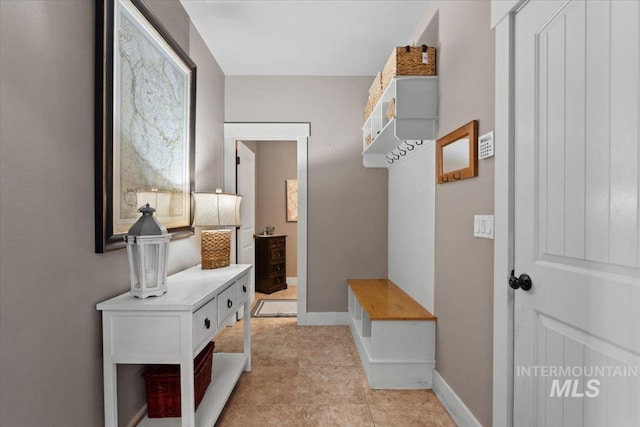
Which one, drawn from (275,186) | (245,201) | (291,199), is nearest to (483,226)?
(245,201)

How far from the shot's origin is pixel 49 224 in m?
1.20

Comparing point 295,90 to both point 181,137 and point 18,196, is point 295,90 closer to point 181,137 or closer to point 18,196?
point 181,137

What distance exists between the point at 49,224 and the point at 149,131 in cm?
82

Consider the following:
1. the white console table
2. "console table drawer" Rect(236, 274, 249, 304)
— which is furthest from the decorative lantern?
"console table drawer" Rect(236, 274, 249, 304)

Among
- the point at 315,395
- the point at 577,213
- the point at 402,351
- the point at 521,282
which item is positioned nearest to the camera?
the point at 577,213

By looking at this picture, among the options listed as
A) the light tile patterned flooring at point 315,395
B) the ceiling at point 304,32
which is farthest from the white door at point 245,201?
the light tile patterned flooring at point 315,395

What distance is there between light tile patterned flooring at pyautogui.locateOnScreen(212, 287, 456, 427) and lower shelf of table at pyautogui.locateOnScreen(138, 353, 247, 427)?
0.12 metres

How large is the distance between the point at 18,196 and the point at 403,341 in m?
2.13

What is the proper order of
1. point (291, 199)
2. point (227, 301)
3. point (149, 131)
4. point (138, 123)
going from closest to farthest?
1. point (138, 123)
2. point (149, 131)
3. point (227, 301)
4. point (291, 199)

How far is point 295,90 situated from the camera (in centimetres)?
355

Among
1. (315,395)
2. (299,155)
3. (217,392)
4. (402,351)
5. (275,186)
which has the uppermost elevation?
(299,155)

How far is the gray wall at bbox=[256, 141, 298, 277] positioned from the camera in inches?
221

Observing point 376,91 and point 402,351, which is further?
point 376,91

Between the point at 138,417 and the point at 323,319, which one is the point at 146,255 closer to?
the point at 138,417
